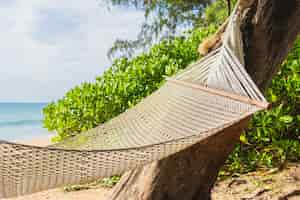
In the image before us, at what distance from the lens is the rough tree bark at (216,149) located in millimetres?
2053

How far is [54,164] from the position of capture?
1451mm

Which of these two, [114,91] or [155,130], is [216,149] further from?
[114,91]

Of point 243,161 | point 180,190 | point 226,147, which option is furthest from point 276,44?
point 243,161

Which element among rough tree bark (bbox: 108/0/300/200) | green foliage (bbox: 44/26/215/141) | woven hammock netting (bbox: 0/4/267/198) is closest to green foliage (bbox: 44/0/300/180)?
green foliage (bbox: 44/26/215/141)

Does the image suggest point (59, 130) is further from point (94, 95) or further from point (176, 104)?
point (176, 104)

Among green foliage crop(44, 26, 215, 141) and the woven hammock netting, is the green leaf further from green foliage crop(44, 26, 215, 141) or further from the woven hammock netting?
the woven hammock netting

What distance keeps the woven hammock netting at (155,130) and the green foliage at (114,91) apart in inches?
60.4

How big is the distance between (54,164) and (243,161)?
239 cm

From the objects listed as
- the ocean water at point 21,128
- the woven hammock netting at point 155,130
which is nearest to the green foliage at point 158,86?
the woven hammock netting at point 155,130

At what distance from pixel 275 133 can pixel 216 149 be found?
153 cm

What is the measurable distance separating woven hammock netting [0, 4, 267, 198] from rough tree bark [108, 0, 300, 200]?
11 cm

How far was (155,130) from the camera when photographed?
1913mm

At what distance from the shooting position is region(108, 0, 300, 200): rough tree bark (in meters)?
2.05

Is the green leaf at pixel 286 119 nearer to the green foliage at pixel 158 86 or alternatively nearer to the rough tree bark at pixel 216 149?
the green foliage at pixel 158 86
